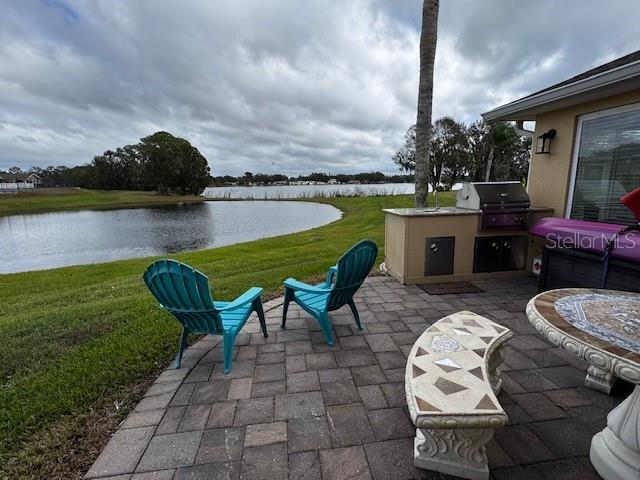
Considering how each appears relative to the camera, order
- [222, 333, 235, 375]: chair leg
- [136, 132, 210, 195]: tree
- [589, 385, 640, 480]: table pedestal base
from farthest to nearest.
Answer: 1. [136, 132, 210, 195]: tree
2. [222, 333, 235, 375]: chair leg
3. [589, 385, 640, 480]: table pedestal base

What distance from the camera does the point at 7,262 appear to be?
963 centimetres

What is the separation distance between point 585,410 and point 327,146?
38.9 meters

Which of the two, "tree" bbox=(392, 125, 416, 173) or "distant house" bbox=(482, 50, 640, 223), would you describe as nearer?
"distant house" bbox=(482, 50, 640, 223)

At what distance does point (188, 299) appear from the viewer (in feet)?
6.77

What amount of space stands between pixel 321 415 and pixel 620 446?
55.8 inches

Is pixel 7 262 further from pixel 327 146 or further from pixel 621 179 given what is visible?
pixel 327 146

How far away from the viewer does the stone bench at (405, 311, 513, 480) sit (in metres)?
1.20

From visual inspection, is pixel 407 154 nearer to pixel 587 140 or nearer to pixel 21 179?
pixel 587 140

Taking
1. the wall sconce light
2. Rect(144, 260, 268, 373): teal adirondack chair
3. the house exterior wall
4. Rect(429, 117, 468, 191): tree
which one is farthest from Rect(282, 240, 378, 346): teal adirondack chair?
Rect(429, 117, 468, 191): tree

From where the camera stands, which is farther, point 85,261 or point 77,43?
point 85,261

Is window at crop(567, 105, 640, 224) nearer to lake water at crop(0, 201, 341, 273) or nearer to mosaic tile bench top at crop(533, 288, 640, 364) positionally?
mosaic tile bench top at crop(533, 288, 640, 364)

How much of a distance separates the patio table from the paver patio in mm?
127

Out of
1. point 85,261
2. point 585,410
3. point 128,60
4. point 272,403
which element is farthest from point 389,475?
point 128,60

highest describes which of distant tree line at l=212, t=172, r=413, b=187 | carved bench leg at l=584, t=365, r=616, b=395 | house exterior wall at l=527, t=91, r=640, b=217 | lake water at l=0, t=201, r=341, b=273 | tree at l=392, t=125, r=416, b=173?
tree at l=392, t=125, r=416, b=173
